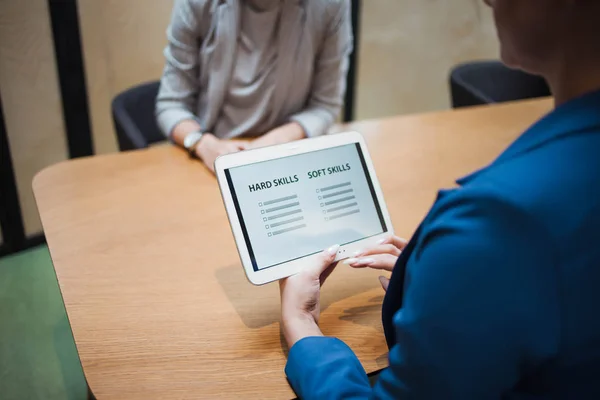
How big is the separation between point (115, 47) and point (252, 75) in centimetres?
91

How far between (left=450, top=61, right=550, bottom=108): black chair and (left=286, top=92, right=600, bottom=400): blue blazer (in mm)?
1742

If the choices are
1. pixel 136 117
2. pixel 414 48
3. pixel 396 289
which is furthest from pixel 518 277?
pixel 414 48

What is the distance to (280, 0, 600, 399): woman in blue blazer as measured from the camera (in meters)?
0.50

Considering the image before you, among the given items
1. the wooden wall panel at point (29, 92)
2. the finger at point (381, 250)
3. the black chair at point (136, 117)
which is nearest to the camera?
the finger at point (381, 250)

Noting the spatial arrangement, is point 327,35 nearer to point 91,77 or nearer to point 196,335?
point 196,335

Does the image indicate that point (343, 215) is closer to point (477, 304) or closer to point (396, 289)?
point (396, 289)

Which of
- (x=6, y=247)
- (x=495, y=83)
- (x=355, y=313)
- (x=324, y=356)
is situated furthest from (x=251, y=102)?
(x=6, y=247)

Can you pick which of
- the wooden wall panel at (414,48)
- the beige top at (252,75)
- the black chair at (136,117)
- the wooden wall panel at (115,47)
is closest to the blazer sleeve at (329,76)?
the beige top at (252,75)

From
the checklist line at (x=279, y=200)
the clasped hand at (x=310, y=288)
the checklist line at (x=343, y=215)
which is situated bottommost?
the clasped hand at (x=310, y=288)

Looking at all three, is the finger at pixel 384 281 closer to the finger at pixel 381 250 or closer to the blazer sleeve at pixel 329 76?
the finger at pixel 381 250

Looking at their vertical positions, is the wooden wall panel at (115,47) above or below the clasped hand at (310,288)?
above

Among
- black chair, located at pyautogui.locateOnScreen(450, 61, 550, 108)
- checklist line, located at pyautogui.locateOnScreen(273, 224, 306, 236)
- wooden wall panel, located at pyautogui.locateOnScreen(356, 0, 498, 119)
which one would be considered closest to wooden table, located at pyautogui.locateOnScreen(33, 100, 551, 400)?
checklist line, located at pyautogui.locateOnScreen(273, 224, 306, 236)

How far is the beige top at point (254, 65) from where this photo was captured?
1467mm

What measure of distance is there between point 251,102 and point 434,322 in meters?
1.16
